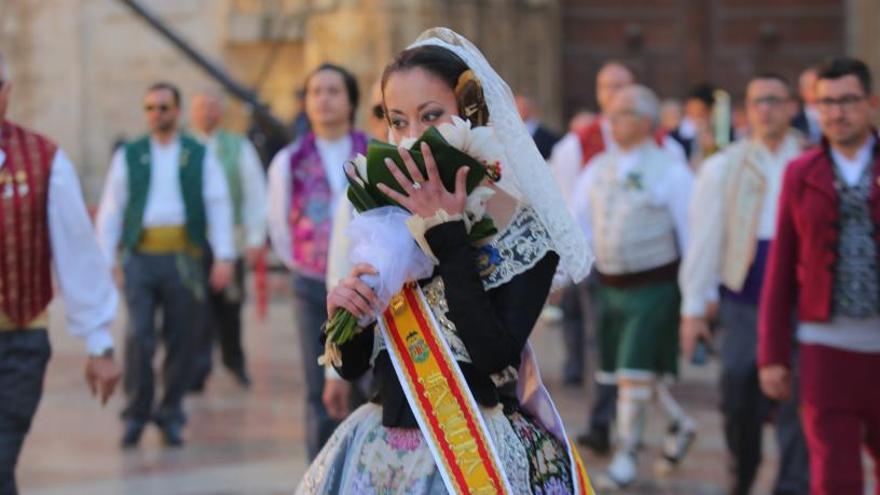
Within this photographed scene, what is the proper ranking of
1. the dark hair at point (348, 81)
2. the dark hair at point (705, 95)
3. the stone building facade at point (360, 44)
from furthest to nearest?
1. the stone building facade at point (360, 44)
2. the dark hair at point (705, 95)
3. the dark hair at point (348, 81)

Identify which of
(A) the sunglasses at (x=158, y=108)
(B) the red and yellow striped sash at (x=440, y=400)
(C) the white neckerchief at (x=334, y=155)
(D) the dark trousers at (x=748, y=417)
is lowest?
(D) the dark trousers at (x=748, y=417)

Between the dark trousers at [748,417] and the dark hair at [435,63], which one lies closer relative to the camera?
the dark hair at [435,63]

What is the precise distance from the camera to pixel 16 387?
618 centimetres

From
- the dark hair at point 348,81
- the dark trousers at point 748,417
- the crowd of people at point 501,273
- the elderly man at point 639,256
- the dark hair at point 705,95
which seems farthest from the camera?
the dark hair at point 705,95

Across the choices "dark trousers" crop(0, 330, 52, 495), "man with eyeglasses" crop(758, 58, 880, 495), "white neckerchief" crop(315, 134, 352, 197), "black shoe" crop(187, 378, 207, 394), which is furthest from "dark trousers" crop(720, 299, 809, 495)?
"black shoe" crop(187, 378, 207, 394)

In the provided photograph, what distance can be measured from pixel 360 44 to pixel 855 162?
11161mm

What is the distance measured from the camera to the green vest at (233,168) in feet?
41.9

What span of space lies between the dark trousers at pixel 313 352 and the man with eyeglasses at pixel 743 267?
5.72ft

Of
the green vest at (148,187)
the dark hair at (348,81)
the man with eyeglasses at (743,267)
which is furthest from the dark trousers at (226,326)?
the man with eyeglasses at (743,267)

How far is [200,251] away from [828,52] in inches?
403

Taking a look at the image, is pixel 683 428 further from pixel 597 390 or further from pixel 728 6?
pixel 728 6

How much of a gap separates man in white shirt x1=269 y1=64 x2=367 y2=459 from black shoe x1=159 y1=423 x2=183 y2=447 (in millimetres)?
1825

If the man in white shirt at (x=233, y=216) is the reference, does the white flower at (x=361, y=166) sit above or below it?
above

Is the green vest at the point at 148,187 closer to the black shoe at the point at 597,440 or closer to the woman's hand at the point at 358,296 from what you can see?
the black shoe at the point at 597,440
